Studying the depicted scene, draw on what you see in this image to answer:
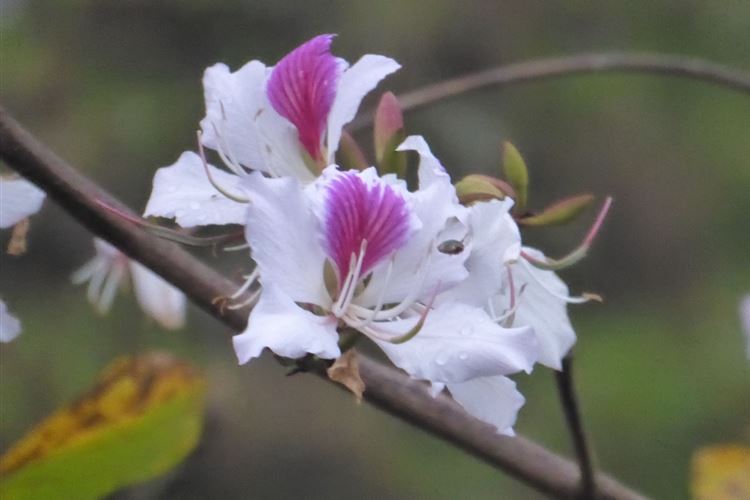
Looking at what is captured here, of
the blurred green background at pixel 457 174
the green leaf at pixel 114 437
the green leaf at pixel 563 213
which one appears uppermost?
the green leaf at pixel 563 213

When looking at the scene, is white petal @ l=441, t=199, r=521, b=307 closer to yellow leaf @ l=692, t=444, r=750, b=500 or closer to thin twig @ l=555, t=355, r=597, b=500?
thin twig @ l=555, t=355, r=597, b=500

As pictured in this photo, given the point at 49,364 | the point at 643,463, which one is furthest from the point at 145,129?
the point at 643,463

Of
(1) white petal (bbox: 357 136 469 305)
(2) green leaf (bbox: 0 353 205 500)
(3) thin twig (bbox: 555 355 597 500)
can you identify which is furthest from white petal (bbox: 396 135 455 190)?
(2) green leaf (bbox: 0 353 205 500)

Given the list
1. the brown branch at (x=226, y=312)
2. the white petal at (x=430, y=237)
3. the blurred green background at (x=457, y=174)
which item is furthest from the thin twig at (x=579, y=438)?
the blurred green background at (x=457, y=174)

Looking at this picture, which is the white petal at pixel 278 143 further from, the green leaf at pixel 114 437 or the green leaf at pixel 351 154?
the green leaf at pixel 114 437

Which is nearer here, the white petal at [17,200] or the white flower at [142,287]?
the white petal at [17,200]

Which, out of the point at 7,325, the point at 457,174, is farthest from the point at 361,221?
the point at 457,174

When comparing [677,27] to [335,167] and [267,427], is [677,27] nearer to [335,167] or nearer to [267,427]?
[267,427]
